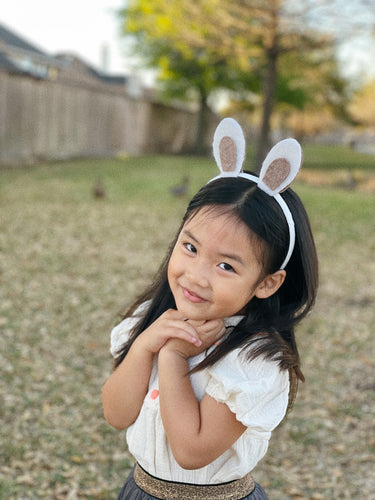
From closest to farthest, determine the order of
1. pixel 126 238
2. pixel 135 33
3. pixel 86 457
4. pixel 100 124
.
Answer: pixel 86 457 < pixel 126 238 < pixel 100 124 < pixel 135 33

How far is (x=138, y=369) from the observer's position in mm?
1307

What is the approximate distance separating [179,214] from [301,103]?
19.1 metres

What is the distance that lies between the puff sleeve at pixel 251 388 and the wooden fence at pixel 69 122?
10850mm

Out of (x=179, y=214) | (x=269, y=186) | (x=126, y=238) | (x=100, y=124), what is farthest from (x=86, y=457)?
(x=100, y=124)

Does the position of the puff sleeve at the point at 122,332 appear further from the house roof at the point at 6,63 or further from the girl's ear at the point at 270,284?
the house roof at the point at 6,63

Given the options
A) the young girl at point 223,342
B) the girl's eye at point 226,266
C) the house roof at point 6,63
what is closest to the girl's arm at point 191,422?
the young girl at point 223,342

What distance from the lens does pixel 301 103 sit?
2586 cm

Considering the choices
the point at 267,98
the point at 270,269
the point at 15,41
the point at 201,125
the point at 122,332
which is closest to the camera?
the point at 270,269

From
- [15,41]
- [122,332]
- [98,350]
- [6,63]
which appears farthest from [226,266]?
[15,41]

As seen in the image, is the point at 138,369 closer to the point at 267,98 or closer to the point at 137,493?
the point at 137,493

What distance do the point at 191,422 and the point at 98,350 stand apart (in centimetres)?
305

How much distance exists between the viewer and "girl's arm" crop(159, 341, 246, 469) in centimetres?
120

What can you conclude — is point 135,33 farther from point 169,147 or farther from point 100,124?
point 100,124

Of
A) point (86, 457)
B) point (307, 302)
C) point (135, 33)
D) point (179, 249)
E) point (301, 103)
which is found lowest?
point (86, 457)
